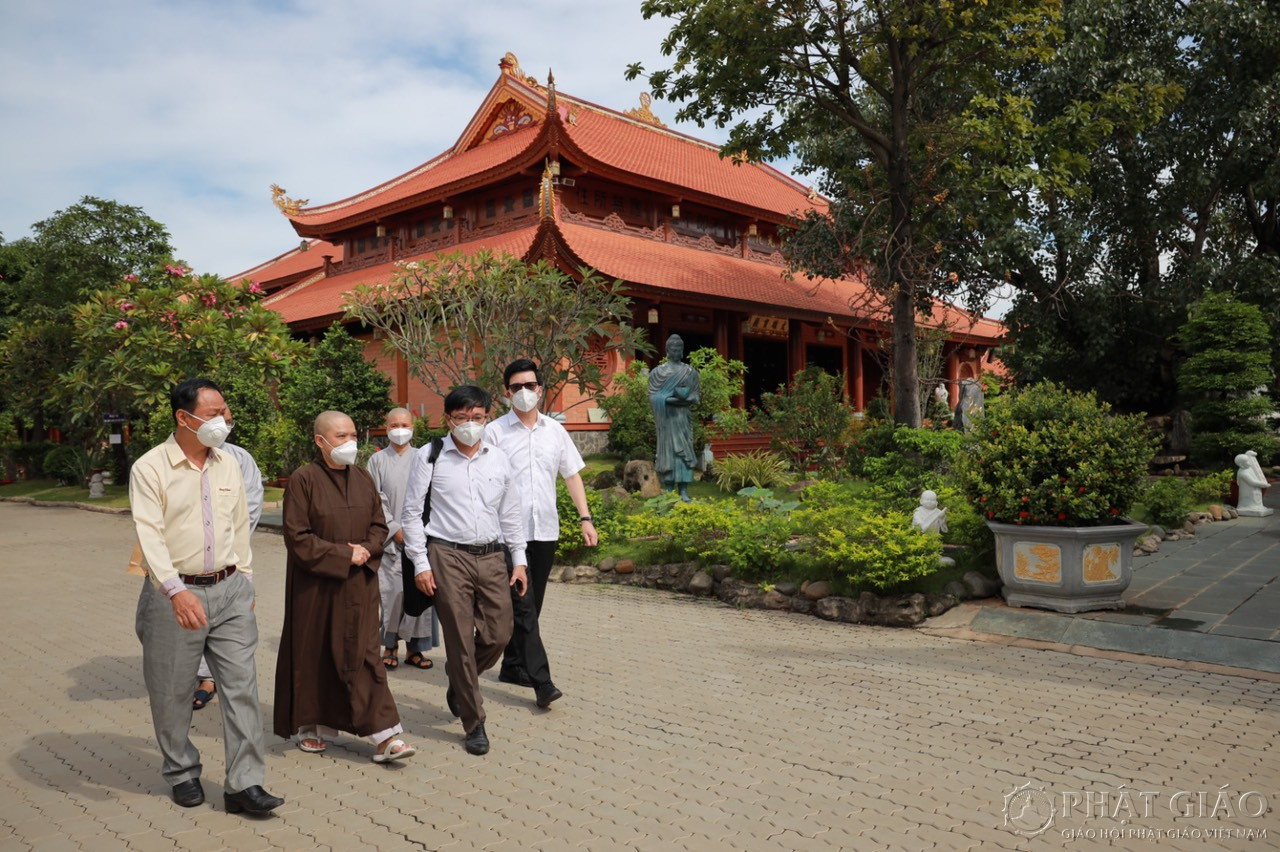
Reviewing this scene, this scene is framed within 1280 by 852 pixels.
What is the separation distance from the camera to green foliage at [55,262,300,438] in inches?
706

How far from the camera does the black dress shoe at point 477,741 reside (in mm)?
4094

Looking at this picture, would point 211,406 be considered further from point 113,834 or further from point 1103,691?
point 1103,691

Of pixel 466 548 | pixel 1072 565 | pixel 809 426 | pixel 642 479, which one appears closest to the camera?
pixel 466 548

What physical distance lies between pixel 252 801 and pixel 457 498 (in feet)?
4.98

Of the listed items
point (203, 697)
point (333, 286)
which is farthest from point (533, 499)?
point (333, 286)

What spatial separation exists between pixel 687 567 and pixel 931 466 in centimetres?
433

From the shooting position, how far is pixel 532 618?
15.4 feet

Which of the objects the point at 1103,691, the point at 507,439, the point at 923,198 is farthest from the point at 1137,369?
the point at 507,439

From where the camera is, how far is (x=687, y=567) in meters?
8.56

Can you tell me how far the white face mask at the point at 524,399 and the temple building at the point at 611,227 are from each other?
453 inches

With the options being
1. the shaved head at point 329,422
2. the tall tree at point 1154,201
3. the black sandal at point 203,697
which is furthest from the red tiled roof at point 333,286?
the shaved head at point 329,422

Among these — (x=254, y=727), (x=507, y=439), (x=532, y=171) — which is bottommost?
(x=254, y=727)

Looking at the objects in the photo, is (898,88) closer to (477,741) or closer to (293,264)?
(477,741)

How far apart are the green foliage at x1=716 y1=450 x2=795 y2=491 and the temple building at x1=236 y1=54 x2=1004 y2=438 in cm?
395
